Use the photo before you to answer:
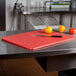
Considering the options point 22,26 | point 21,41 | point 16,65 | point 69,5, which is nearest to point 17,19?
point 22,26

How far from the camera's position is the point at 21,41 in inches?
44.7

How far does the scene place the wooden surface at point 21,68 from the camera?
2.12 m

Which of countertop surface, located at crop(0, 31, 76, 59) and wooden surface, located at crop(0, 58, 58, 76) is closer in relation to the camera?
countertop surface, located at crop(0, 31, 76, 59)

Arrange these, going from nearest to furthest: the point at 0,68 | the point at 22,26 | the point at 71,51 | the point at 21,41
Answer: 1. the point at 71,51
2. the point at 21,41
3. the point at 0,68
4. the point at 22,26

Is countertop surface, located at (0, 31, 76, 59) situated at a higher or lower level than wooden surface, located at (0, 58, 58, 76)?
higher

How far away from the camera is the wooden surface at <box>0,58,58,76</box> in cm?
212

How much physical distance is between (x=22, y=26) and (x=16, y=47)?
8.47 ft

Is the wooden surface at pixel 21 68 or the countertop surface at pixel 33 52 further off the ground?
the countertop surface at pixel 33 52

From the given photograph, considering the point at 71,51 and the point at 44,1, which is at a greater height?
the point at 44,1

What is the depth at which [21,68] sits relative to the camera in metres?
2.28

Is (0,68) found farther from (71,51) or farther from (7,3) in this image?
(7,3)

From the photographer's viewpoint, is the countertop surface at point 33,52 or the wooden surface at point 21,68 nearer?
the countertop surface at point 33,52

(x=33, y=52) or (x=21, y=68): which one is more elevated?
(x=33, y=52)

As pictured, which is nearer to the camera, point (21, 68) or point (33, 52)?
point (33, 52)
